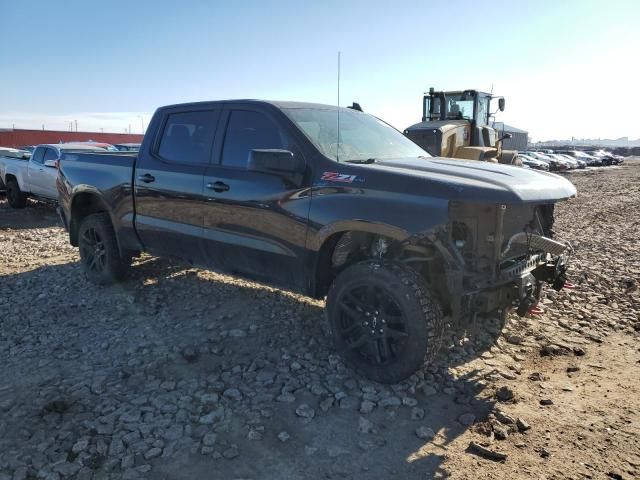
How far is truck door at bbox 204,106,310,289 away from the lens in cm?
409

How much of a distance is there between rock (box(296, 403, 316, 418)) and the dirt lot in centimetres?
1

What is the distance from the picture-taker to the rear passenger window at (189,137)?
15.8 feet

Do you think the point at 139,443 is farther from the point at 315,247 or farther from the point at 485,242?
the point at 485,242

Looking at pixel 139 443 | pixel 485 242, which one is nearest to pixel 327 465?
pixel 139 443

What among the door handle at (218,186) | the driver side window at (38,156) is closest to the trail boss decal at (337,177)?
the door handle at (218,186)

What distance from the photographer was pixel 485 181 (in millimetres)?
3473

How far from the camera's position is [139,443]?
3045 mm

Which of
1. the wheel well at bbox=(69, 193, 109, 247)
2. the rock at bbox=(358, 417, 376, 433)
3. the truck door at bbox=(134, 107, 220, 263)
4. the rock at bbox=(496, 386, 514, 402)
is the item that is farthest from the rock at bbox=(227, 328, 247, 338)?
the wheel well at bbox=(69, 193, 109, 247)

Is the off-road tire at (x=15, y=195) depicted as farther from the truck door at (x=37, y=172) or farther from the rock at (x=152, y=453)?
the rock at (x=152, y=453)

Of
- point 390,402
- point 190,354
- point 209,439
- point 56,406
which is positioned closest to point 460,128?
point 190,354

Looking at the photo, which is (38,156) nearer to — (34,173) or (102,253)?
(34,173)

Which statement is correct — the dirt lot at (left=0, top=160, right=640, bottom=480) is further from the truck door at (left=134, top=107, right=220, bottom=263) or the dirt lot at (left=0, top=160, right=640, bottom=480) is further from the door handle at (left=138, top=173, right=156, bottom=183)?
the door handle at (left=138, top=173, right=156, bottom=183)

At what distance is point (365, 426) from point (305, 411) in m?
0.41

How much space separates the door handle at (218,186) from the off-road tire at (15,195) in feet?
36.3
